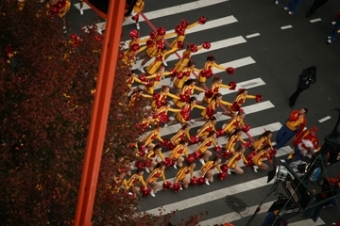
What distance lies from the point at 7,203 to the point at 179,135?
9.24 m

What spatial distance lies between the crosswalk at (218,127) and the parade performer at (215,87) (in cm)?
89

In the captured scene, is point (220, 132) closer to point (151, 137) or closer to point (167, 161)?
point (167, 161)

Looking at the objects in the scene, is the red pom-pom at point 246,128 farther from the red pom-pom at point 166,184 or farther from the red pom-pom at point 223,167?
the red pom-pom at point 166,184

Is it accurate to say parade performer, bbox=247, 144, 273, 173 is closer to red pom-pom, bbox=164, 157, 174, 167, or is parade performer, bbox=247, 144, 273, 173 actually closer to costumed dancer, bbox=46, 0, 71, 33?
red pom-pom, bbox=164, 157, 174, 167

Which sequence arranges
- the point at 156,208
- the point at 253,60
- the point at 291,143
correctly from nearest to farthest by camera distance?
the point at 156,208
the point at 291,143
the point at 253,60

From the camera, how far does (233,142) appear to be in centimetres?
2922

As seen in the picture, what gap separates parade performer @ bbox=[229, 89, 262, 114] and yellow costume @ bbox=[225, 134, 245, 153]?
1.08m

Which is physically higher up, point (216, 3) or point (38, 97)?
point (216, 3)

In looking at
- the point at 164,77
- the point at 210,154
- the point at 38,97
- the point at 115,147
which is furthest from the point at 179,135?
the point at 38,97

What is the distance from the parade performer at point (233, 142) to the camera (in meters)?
29.0

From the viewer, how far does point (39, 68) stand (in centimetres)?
2178

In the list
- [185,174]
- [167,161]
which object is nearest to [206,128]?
[185,174]

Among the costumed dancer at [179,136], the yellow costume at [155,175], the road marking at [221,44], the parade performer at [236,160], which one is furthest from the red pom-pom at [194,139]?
the road marking at [221,44]

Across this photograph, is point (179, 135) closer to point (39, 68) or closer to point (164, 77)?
point (164, 77)
